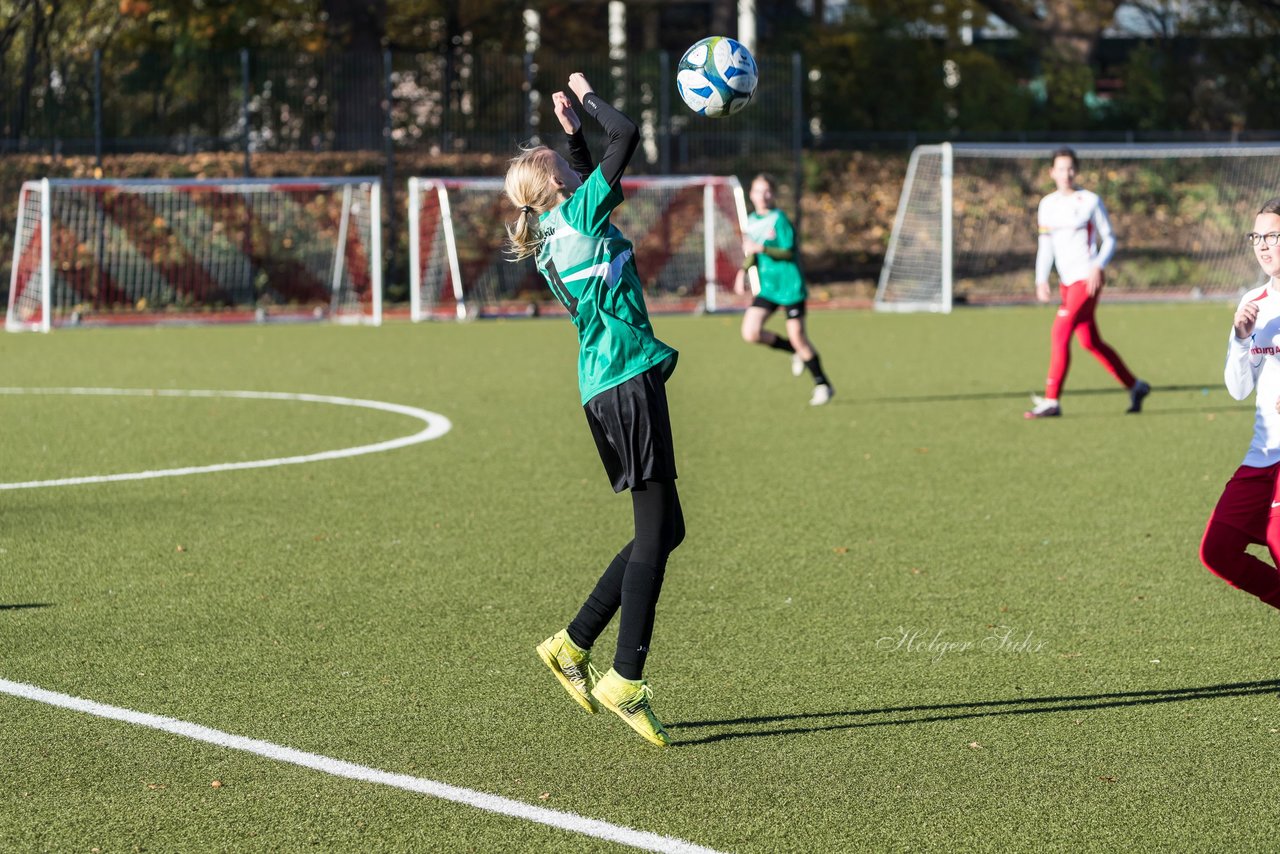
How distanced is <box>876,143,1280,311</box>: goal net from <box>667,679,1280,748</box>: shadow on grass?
23.7 meters

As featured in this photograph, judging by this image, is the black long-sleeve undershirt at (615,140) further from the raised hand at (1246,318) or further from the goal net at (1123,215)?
the goal net at (1123,215)

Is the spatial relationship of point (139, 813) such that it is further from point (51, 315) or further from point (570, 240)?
point (51, 315)

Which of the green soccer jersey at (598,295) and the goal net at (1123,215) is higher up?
the goal net at (1123,215)

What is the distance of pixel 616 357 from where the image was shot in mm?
5371

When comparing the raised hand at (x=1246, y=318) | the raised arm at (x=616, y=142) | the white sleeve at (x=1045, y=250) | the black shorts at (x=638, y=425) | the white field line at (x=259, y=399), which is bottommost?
the white field line at (x=259, y=399)

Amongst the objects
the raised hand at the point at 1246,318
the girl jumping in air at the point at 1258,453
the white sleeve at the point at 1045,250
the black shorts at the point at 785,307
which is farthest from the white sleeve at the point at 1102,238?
the raised hand at the point at 1246,318

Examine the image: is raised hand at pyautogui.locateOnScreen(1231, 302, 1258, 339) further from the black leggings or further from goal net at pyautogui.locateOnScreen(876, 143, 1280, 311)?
goal net at pyautogui.locateOnScreen(876, 143, 1280, 311)

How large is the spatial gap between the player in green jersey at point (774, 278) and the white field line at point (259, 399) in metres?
3.05

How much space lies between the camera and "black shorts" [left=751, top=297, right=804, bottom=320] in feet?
48.8

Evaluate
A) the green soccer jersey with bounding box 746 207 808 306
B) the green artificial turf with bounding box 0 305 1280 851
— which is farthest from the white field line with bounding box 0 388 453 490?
the green soccer jersey with bounding box 746 207 808 306

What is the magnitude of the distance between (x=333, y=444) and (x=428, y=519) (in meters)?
3.22

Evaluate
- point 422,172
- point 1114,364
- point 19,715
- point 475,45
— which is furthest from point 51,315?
point 19,715

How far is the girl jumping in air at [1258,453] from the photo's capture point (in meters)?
5.47

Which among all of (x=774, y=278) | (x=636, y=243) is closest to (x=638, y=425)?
(x=774, y=278)
